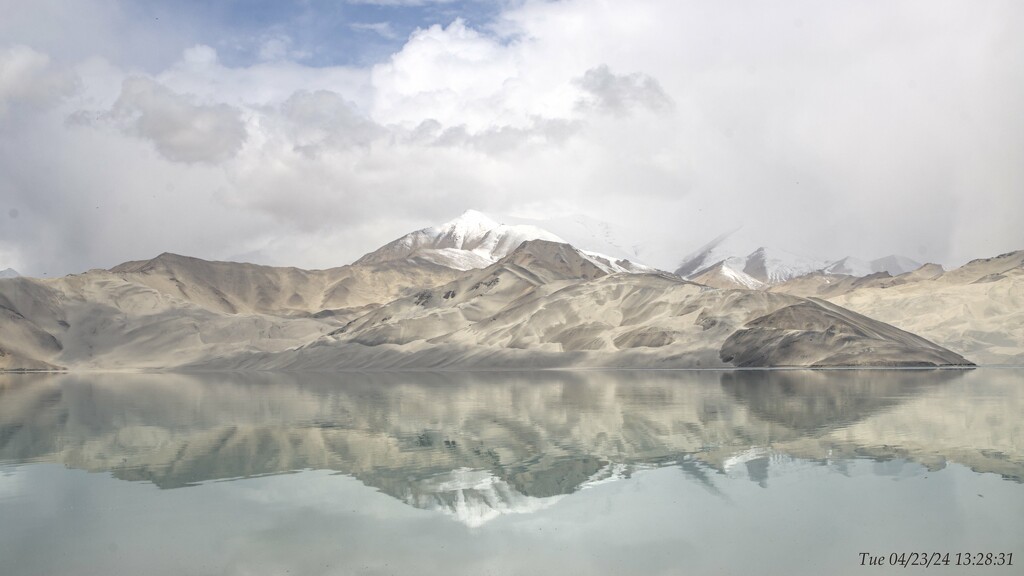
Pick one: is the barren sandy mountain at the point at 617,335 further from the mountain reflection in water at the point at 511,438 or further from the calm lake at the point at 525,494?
the calm lake at the point at 525,494

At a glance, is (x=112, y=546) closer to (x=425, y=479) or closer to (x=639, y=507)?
(x=425, y=479)

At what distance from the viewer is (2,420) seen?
56656mm

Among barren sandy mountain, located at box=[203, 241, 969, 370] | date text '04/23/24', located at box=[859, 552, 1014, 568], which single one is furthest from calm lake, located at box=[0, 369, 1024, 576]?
barren sandy mountain, located at box=[203, 241, 969, 370]

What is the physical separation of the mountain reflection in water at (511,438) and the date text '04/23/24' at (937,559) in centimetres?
836

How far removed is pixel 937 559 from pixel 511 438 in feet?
79.1

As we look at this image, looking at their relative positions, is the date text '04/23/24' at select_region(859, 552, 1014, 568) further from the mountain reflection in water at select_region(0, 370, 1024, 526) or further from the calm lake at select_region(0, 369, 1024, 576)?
the mountain reflection in water at select_region(0, 370, 1024, 526)

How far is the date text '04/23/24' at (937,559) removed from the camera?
58.1ft

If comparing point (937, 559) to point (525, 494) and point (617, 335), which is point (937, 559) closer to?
point (525, 494)

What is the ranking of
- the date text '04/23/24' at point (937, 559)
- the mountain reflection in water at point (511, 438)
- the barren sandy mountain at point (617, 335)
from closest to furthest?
1. the date text '04/23/24' at point (937, 559)
2. the mountain reflection in water at point (511, 438)
3. the barren sandy mountain at point (617, 335)

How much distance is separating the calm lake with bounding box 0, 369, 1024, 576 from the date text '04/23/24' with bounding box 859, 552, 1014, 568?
2.6 inches

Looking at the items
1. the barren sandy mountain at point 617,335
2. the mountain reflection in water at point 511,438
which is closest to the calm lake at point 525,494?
the mountain reflection in water at point 511,438

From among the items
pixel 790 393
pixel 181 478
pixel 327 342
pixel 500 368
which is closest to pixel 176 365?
pixel 327 342

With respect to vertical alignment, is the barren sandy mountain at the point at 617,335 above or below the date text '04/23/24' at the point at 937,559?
above

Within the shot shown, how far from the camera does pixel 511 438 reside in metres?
40.2
